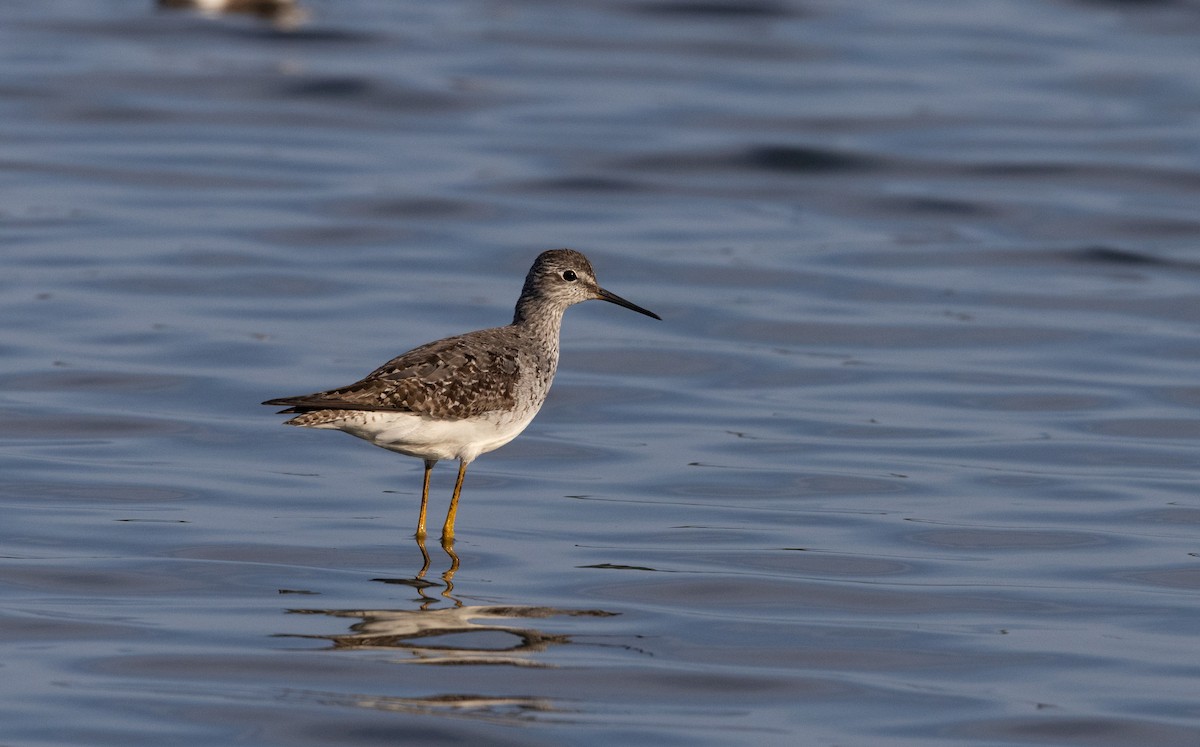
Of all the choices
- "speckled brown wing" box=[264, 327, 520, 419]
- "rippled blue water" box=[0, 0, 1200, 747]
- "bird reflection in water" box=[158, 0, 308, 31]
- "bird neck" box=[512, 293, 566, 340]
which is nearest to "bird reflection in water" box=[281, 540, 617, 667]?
"rippled blue water" box=[0, 0, 1200, 747]

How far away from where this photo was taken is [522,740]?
26.2ft

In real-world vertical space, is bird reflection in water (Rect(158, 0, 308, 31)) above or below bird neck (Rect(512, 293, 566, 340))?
above

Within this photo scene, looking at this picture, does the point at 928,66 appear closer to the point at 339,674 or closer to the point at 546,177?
the point at 546,177

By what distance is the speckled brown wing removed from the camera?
33.1 feet

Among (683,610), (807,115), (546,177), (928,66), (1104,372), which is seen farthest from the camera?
(928,66)

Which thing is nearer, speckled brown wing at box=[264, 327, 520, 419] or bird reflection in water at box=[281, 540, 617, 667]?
bird reflection in water at box=[281, 540, 617, 667]

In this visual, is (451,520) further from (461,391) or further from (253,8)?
(253,8)

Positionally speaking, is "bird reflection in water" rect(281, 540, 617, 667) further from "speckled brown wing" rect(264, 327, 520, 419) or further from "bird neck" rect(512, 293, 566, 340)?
"bird neck" rect(512, 293, 566, 340)

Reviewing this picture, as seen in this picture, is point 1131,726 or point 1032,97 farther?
point 1032,97

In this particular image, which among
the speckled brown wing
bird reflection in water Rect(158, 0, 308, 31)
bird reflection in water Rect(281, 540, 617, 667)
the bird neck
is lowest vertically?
bird reflection in water Rect(281, 540, 617, 667)

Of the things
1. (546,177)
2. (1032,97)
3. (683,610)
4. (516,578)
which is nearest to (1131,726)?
(683,610)

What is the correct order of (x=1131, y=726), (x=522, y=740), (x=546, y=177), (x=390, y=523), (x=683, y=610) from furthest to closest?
(x=546, y=177)
(x=390, y=523)
(x=683, y=610)
(x=1131, y=726)
(x=522, y=740)

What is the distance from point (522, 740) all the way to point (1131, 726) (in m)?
2.79

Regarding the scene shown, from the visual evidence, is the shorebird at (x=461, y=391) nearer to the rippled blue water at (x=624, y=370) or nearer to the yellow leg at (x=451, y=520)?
the yellow leg at (x=451, y=520)
